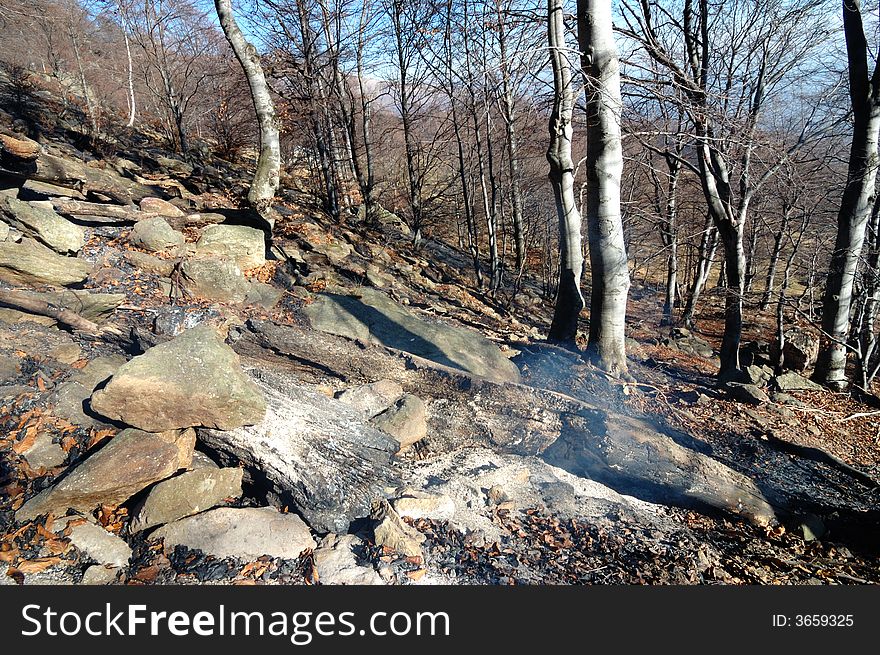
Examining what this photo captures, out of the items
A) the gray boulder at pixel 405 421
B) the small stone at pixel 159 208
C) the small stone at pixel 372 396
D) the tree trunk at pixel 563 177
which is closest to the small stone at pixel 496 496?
the gray boulder at pixel 405 421

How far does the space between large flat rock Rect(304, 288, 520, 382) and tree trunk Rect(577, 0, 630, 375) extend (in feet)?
3.79

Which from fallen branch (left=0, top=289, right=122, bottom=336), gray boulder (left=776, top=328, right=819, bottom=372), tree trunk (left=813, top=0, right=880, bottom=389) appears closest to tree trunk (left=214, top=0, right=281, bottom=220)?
fallen branch (left=0, top=289, right=122, bottom=336)

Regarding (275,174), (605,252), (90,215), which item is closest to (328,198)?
(275,174)

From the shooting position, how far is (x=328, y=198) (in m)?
12.8

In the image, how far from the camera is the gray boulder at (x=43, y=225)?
4.70 metres

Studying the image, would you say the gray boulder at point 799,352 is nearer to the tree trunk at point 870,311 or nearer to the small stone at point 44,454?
the tree trunk at point 870,311

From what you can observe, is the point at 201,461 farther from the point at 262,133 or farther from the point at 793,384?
the point at 793,384

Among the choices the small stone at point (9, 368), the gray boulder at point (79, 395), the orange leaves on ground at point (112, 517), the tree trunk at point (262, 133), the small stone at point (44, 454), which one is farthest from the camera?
the tree trunk at point (262, 133)

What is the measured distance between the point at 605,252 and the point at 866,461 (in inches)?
133

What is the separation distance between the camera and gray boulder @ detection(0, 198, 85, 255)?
470 cm

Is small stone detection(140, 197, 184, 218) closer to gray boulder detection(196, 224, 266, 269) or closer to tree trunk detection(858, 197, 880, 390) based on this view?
gray boulder detection(196, 224, 266, 269)

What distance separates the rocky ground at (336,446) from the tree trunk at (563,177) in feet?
1.97

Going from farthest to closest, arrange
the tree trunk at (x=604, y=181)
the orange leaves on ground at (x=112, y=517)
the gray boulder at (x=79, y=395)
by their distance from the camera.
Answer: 1. the tree trunk at (x=604, y=181)
2. the gray boulder at (x=79, y=395)
3. the orange leaves on ground at (x=112, y=517)

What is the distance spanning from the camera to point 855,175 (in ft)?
20.9
